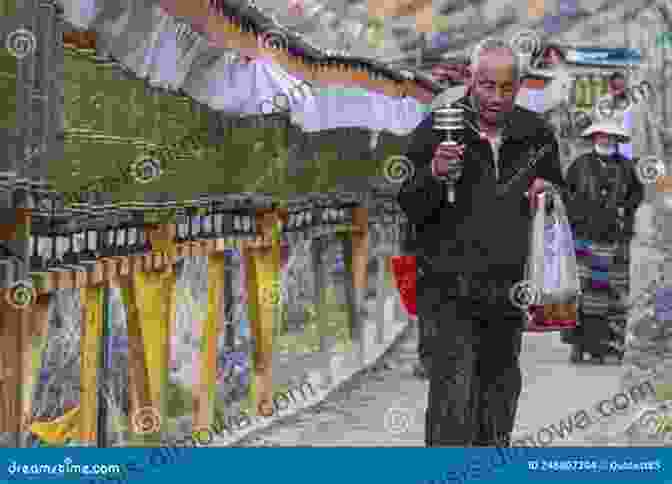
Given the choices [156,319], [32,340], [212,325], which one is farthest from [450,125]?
[32,340]

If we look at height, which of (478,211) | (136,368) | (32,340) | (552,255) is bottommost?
(136,368)

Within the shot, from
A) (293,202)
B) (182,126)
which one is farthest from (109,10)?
(293,202)

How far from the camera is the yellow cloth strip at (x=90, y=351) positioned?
390 cm

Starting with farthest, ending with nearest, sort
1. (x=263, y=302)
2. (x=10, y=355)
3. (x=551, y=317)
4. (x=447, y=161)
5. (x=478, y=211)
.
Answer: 1. (x=263, y=302)
2. (x=551, y=317)
3. (x=478, y=211)
4. (x=447, y=161)
5. (x=10, y=355)

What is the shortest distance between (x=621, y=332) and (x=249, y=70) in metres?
1.49

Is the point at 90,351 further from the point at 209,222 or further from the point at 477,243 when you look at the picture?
the point at 477,243

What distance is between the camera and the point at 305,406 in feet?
13.8

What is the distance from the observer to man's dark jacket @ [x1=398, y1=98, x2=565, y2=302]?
3.97 metres

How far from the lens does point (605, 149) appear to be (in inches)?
167

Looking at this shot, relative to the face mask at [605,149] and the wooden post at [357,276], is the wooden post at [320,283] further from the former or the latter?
the face mask at [605,149]

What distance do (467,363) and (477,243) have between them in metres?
0.37

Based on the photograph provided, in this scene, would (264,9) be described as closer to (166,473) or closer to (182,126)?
(182,126)

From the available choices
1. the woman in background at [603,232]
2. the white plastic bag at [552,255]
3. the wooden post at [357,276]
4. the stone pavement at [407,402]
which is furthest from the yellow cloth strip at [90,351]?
the woman in background at [603,232]

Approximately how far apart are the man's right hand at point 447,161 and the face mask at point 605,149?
58 cm
